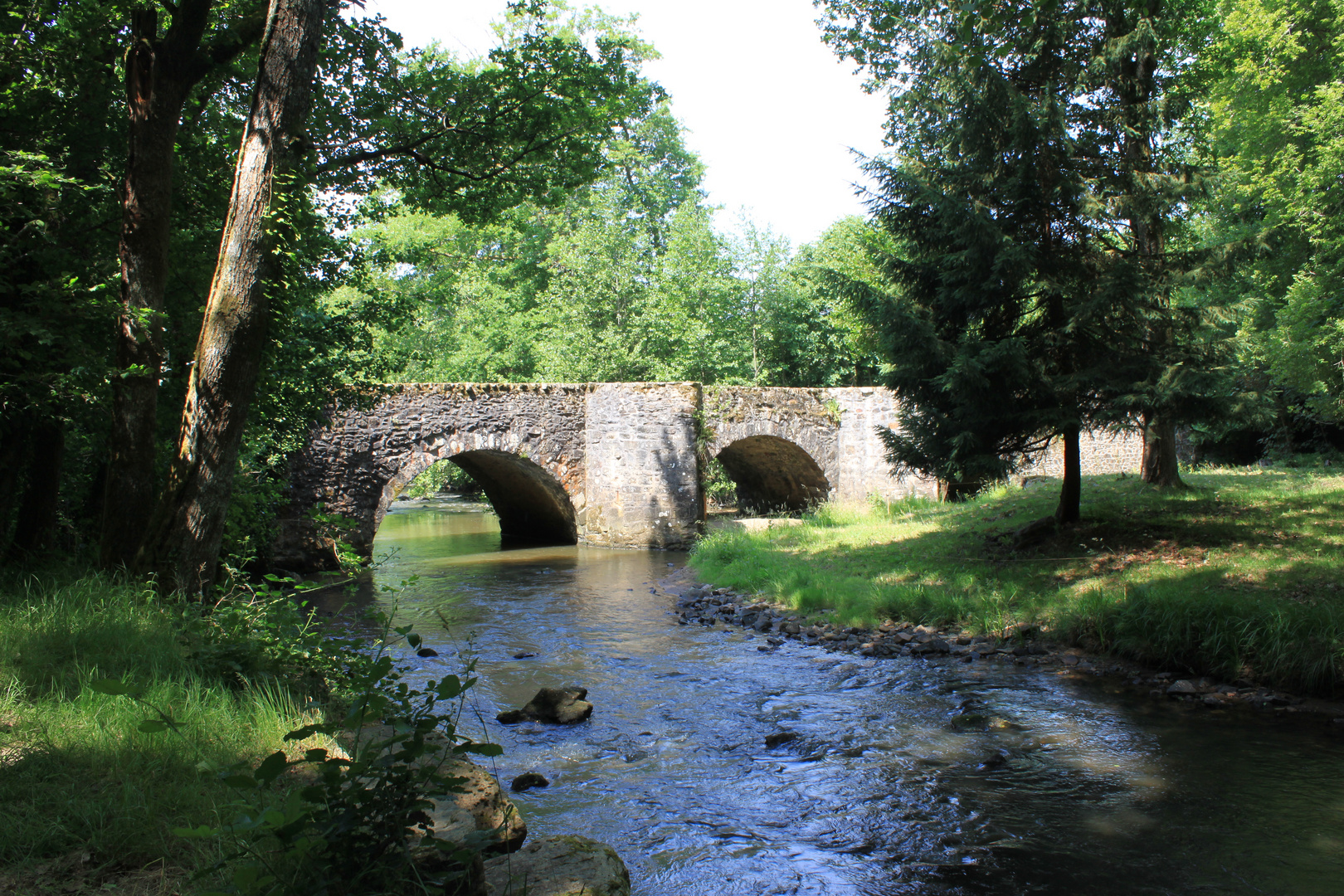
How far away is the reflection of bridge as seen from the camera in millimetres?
12055

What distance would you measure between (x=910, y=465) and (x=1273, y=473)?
8565 millimetres

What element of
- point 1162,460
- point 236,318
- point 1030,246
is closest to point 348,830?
point 236,318

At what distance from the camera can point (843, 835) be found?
3592 millimetres

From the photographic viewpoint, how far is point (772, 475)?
18.0 meters

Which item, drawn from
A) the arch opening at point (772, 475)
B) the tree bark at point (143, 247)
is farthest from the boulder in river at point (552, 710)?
the arch opening at point (772, 475)

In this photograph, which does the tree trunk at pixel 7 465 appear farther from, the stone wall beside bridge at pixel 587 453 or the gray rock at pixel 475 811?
the stone wall beside bridge at pixel 587 453

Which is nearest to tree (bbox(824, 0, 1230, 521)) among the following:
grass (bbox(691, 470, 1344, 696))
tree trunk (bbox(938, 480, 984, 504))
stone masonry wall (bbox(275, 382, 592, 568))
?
grass (bbox(691, 470, 1344, 696))

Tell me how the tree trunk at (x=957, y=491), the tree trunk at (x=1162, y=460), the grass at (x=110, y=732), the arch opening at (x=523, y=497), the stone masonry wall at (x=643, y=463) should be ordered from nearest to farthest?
1. the grass at (x=110, y=732)
2. the tree trunk at (x=1162, y=460)
3. the tree trunk at (x=957, y=491)
4. the stone masonry wall at (x=643, y=463)
5. the arch opening at (x=523, y=497)

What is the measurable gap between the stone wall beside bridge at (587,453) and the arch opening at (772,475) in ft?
0.17

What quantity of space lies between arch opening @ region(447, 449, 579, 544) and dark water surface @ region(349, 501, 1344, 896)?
7.66 meters

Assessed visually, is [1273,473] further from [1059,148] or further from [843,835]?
[843,835]

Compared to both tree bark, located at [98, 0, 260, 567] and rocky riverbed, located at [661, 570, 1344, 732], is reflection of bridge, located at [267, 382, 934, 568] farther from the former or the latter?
tree bark, located at [98, 0, 260, 567]

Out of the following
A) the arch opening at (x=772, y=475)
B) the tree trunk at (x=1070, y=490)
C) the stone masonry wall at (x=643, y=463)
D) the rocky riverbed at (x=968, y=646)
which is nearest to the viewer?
the rocky riverbed at (x=968, y=646)

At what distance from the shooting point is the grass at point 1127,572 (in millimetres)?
5508
